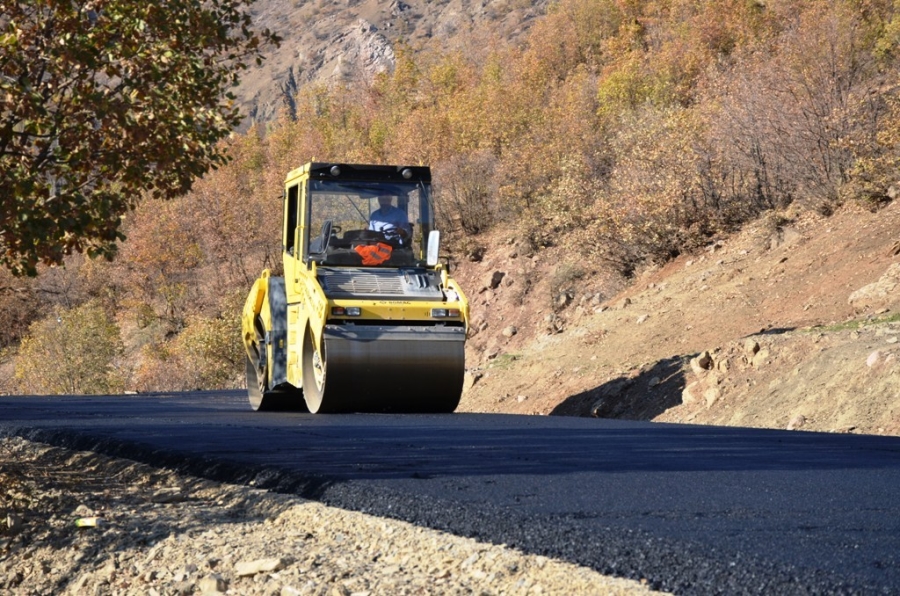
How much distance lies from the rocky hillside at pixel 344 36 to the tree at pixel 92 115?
9384 cm

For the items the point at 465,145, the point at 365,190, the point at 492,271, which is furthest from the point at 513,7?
the point at 365,190

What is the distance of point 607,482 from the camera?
756 centimetres

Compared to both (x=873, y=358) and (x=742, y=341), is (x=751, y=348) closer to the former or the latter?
(x=742, y=341)

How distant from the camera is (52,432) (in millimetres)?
12664

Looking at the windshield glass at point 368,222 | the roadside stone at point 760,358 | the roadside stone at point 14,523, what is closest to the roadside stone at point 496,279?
the roadside stone at point 760,358

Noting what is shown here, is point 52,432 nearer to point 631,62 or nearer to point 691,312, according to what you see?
point 691,312

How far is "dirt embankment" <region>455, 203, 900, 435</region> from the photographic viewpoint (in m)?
14.1

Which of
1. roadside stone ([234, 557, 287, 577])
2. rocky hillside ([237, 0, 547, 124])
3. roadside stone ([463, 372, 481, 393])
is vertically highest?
rocky hillside ([237, 0, 547, 124])

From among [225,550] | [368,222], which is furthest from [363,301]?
[225,550]

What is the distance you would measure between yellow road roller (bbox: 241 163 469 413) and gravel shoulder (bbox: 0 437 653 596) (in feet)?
13.3

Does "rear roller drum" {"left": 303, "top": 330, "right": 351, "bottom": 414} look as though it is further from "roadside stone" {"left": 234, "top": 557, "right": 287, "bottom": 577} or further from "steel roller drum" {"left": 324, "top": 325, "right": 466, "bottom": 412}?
"roadside stone" {"left": 234, "top": 557, "right": 287, "bottom": 577}

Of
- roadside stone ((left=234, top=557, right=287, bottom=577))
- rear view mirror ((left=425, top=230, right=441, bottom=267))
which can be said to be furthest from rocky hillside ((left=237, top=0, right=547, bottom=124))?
roadside stone ((left=234, top=557, right=287, bottom=577))

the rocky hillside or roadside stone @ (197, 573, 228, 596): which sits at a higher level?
the rocky hillside

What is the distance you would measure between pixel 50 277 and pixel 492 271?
4322 centimetres
